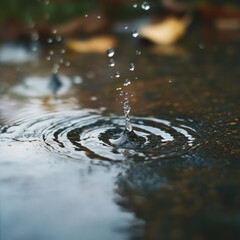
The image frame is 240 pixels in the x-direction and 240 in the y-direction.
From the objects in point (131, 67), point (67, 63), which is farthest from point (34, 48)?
point (131, 67)

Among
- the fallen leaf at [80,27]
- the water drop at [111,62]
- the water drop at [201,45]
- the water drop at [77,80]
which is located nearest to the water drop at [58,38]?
the fallen leaf at [80,27]

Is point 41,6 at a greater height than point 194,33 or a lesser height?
greater

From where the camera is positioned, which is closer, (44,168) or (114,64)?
(44,168)

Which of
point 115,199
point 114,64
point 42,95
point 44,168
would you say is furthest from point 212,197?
A: point 114,64

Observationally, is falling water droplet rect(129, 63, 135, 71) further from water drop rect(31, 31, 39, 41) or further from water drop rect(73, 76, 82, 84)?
water drop rect(31, 31, 39, 41)

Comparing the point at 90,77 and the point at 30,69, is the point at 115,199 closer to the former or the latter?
the point at 90,77

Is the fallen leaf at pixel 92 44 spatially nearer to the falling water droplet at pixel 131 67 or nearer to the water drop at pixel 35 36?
the water drop at pixel 35 36
